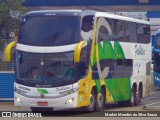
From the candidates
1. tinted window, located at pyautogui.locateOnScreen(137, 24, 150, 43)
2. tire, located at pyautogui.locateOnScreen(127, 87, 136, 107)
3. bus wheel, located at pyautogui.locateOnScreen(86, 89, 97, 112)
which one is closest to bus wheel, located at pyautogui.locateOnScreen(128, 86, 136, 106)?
tire, located at pyautogui.locateOnScreen(127, 87, 136, 107)

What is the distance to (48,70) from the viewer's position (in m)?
19.0

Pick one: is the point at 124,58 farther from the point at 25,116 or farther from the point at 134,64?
the point at 25,116

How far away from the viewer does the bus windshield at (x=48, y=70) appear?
741 inches

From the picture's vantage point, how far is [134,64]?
24.6m

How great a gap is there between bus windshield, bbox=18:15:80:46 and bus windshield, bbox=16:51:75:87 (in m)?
0.45

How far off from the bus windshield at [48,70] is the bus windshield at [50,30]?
0.45 metres

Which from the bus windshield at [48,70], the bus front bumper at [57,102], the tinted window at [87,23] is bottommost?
the bus front bumper at [57,102]

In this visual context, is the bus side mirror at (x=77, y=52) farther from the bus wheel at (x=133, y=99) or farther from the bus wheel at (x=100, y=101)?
the bus wheel at (x=133, y=99)

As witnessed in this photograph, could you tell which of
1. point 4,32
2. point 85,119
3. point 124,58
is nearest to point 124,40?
point 124,58

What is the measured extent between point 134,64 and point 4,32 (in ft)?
40.8

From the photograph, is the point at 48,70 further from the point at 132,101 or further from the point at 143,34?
the point at 143,34

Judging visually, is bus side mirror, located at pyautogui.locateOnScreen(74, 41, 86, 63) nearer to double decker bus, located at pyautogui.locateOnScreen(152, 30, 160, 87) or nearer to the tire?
the tire

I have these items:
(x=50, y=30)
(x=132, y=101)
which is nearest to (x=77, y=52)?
(x=50, y=30)

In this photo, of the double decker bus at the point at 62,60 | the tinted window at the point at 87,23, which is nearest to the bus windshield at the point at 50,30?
the double decker bus at the point at 62,60
